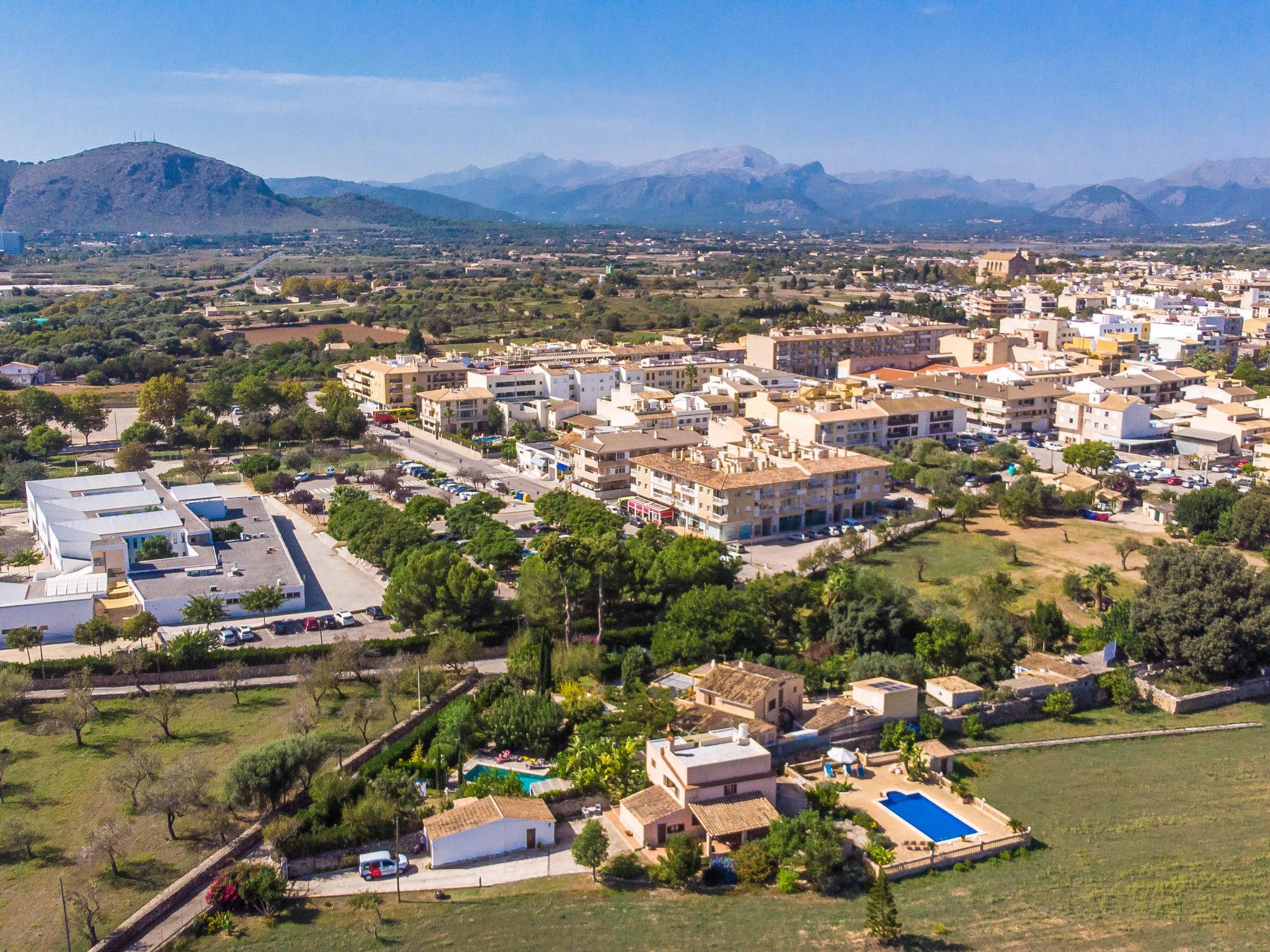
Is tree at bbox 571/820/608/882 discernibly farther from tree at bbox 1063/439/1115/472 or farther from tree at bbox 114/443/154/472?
tree at bbox 114/443/154/472

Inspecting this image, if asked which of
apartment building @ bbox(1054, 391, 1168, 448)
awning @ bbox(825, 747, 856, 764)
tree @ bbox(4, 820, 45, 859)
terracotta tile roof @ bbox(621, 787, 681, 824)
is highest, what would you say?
apartment building @ bbox(1054, 391, 1168, 448)

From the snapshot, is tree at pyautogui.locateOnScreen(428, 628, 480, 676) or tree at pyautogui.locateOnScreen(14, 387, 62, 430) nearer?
tree at pyautogui.locateOnScreen(428, 628, 480, 676)

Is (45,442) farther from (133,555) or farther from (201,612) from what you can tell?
(201,612)

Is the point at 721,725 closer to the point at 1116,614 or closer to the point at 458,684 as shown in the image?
the point at 458,684

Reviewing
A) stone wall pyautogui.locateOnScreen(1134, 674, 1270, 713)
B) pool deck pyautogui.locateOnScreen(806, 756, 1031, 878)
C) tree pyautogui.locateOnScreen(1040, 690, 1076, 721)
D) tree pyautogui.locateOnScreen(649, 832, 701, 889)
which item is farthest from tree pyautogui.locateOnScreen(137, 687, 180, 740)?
stone wall pyautogui.locateOnScreen(1134, 674, 1270, 713)

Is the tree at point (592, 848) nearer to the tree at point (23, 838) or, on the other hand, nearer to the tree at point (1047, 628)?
the tree at point (23, 838)

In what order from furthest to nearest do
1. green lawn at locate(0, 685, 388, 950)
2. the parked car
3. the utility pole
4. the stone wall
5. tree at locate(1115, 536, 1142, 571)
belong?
1. tree at locate(1115, 536, 1142, 571)
2. the stone wall
3. the parked car
4. green lawn at locate(0, 685, 388, 950)
5. the utility pole

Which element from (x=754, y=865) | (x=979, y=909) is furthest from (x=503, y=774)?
(x=979, y=909)
